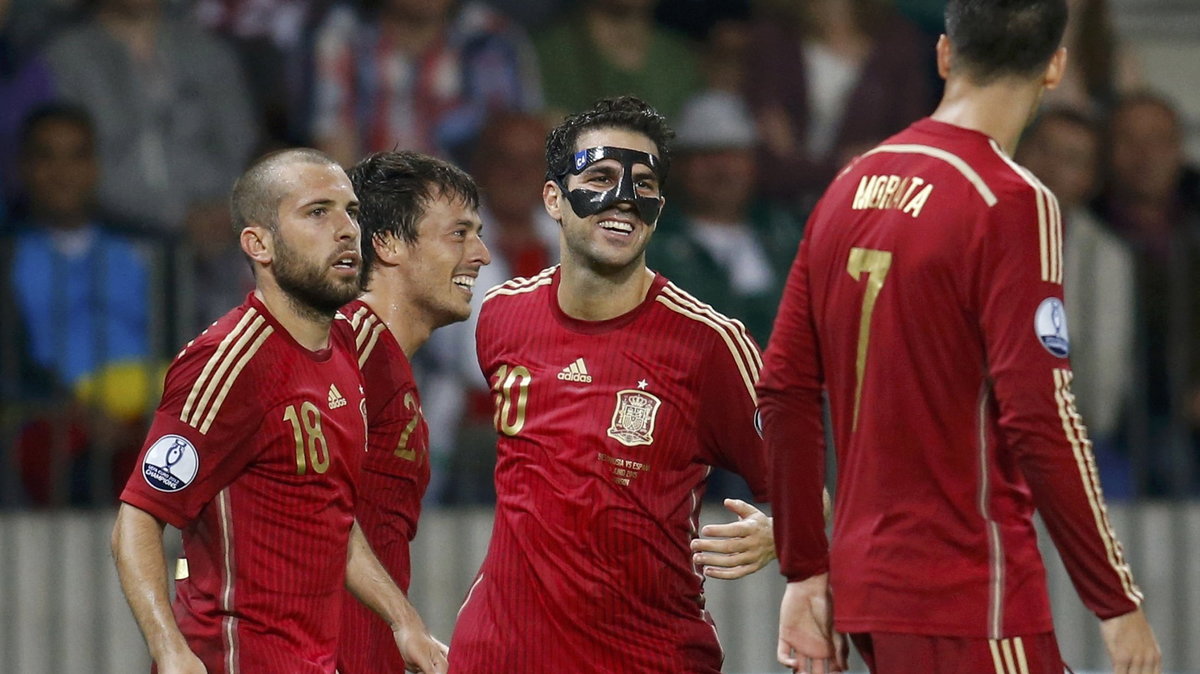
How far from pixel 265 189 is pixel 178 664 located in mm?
1203

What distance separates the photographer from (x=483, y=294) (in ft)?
25.3

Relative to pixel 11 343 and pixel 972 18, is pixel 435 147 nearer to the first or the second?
pixel 11 343

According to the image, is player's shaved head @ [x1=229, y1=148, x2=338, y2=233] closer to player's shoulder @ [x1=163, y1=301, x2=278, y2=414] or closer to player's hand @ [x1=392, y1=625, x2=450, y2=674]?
player's shoulder @ [x1=163, y1=301, x2=278, y2=414]

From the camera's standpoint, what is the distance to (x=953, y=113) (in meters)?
3.54

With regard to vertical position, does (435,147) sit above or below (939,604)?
above

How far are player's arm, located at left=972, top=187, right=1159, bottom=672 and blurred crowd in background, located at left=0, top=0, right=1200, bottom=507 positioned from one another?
4048 millimetres

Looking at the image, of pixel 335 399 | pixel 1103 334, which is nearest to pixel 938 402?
pixel 335 399

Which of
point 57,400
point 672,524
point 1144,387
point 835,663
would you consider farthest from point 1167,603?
point 57,400

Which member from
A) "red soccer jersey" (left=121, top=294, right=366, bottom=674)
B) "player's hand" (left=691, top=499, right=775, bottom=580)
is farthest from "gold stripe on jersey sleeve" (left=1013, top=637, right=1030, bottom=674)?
"red soccer jersey" (left=121, top=294, right=366, bottom=674)

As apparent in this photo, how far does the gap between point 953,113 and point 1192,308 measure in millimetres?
4359

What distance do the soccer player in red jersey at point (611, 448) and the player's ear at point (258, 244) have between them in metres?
0.74

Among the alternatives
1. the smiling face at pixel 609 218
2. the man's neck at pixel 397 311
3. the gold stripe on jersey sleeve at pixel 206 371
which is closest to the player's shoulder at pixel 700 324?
the smiling face at pixel 609 218

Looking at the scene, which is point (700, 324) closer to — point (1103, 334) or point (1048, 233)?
point (1048, 233)

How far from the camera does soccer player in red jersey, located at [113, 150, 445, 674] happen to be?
4.06 metres
